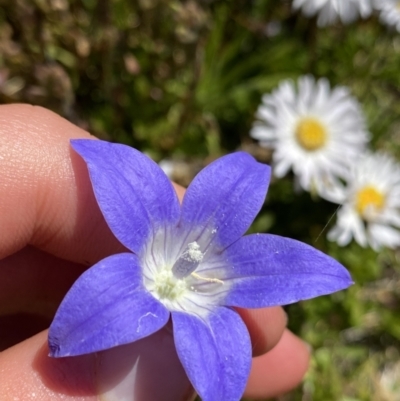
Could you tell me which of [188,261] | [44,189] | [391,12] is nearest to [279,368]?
[188,261]

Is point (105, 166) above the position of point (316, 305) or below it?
above

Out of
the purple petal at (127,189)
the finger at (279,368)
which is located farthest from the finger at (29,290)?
the finger at (279,368)

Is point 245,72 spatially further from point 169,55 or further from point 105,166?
point 105,166

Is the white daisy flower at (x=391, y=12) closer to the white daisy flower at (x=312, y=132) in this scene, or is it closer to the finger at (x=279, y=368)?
the white daisy flower at (x=312, y=132)

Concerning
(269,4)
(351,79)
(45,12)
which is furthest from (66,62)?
(351,79)

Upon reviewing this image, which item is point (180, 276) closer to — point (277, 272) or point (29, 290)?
point (277, 272)

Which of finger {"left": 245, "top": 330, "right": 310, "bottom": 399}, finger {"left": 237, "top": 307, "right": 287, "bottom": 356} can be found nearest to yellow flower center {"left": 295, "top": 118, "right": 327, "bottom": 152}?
finger {"left": 245, "top": 330, "right": 310, "bottom": 399}
